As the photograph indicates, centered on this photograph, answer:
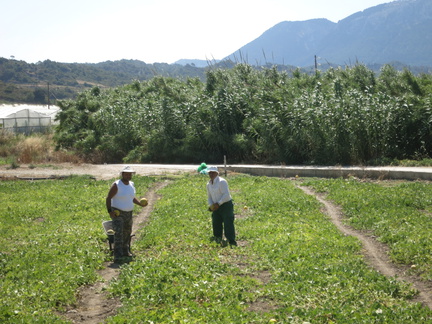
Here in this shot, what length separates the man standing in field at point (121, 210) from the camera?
39.4 feet

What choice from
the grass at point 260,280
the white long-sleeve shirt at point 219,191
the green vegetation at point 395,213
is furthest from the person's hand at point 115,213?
the green vegetation at point 395,213

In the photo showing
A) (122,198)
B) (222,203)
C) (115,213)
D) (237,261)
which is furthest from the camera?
(222,203)

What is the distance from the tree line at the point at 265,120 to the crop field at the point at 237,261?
7.44 meters

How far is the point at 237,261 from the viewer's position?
37.4ft

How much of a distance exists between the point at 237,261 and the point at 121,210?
2692 millimetres

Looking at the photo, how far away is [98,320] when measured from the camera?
8742 mm

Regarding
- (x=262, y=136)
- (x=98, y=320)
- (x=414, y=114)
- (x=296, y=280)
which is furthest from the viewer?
(x=262, y=136)

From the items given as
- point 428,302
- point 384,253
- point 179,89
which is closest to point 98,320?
point 428,302

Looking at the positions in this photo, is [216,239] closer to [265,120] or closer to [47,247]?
[47,247]

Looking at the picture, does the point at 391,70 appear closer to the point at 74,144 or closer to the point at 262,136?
the point at 262,136

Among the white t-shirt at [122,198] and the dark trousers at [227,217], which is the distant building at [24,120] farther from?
the dark trousers at [227,217]

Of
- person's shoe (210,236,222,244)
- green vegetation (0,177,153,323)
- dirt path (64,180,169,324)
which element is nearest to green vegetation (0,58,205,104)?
green vegetation (0,177,153,323)

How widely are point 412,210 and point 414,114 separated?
12072mm

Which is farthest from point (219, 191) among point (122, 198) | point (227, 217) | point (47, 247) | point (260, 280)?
point (47, 247)
